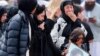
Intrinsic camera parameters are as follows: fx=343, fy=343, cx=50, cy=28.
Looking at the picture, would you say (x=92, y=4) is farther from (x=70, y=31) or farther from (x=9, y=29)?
(x=9, y=29)

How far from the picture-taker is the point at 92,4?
5422 millimetres

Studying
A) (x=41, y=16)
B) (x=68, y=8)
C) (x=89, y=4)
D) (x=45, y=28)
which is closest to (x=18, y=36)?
(x=41, y=16)

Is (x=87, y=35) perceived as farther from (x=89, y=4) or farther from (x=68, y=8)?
(x=89, y=4)

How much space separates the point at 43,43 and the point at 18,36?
62 centimetres

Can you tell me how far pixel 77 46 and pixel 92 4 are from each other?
1763mm

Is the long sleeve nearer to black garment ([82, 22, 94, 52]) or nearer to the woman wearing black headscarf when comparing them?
the woman wearing black headscarf

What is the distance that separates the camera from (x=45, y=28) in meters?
4.54

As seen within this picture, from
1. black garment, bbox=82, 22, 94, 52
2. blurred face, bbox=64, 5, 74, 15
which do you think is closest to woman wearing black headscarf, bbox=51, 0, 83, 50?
blurred face, bbox=64, 5, 74, 15

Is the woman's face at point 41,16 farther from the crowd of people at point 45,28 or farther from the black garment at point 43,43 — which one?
the black garment at point 43,43

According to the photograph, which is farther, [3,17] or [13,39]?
[3,17]

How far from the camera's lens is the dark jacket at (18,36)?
388cm

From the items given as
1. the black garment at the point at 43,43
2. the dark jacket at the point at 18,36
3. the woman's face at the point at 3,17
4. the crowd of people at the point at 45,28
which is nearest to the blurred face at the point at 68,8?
the crowd of people at the point at 45,28

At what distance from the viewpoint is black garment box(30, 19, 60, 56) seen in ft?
14.1

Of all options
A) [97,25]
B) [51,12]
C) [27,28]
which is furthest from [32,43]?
[97,25]
